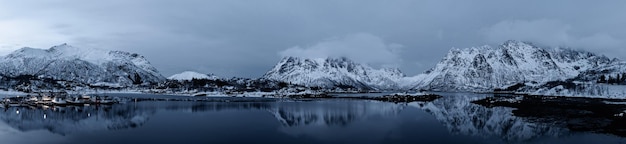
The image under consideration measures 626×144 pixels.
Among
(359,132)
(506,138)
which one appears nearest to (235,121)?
(359,132)

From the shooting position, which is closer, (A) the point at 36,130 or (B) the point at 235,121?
(A) the point at 36,130

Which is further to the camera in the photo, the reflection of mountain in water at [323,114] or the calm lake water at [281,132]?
the reflection of mountain in water at [323,114]

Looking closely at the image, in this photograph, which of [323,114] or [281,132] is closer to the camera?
[281,132]

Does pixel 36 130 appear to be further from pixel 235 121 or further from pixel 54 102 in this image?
pixel 54 102

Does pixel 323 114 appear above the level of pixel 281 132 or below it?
above

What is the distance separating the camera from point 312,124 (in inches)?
3002

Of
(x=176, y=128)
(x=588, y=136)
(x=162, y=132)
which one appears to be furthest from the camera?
(x=176, y=128)

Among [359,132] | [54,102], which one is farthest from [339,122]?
[54,102]

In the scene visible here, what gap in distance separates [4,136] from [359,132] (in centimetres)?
4733

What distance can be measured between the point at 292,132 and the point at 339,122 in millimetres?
18110

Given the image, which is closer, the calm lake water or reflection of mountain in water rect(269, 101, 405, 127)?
the calm lake water

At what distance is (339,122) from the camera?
79625 mm

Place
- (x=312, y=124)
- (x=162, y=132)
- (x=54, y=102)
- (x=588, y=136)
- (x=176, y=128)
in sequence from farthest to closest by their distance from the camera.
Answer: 1. (x=54, y=102)
2. (x=312, y=124)
3. (x=176, y=128)
4. (x=162, y=132)
5. (x=588, y=136)

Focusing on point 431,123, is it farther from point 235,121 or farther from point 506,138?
point 235,121
